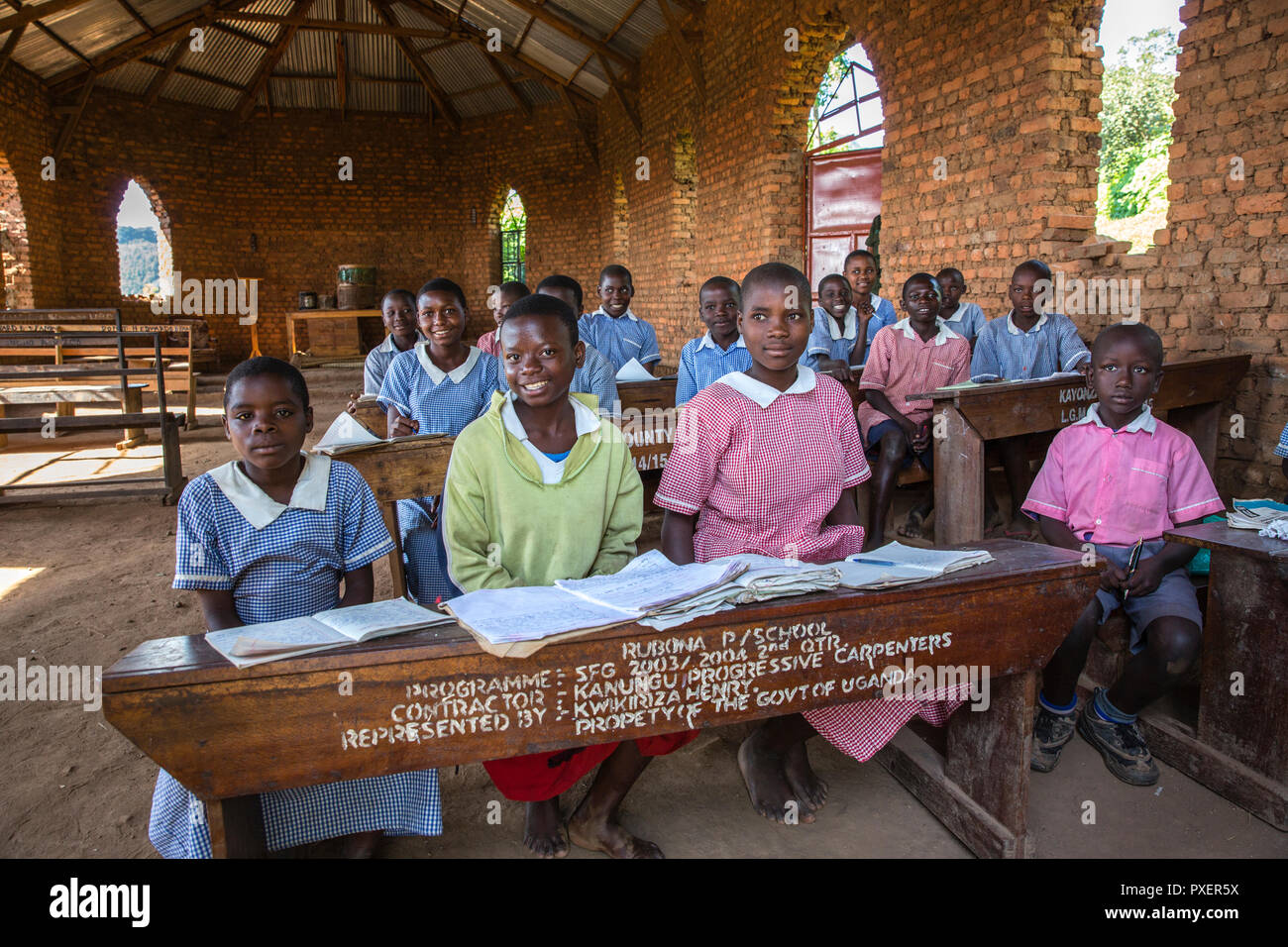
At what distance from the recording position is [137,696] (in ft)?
4.11

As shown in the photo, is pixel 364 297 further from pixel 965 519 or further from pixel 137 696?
pixel 137 696

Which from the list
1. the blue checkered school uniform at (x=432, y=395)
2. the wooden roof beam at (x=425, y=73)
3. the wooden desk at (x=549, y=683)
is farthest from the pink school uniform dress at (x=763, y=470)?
the wooden roof beam at (x=425, y=73)

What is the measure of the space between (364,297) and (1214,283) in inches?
497

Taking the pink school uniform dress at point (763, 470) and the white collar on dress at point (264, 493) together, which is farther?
the pink school uniform dress at point (763, 470)

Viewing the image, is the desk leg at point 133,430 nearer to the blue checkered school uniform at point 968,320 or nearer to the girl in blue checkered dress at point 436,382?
the girl in blue checkered dress at point 436,382

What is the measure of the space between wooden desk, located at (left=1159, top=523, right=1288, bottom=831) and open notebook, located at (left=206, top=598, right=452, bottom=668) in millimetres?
1985

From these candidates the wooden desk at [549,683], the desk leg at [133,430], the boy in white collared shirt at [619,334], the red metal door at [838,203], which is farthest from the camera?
the red metal door at [838,203]

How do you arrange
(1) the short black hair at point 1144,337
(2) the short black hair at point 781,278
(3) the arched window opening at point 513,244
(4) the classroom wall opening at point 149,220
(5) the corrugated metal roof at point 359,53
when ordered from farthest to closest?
(3) the arched window opening at point 513,244
(4) the classroom wall opening at point 149,220
(5) the corrugated metal roof at point 359,53
(1) the short black hair at point 1144,337
(2) the short black hair at point 781,278

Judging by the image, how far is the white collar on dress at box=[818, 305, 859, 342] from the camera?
4.81m

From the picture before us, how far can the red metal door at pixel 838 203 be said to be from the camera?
756 cm

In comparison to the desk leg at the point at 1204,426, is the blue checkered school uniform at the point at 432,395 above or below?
above

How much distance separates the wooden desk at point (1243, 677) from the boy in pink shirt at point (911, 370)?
1834mm

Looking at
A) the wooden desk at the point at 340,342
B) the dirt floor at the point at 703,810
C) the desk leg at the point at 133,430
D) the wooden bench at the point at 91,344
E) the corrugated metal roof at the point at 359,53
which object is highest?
the corrugated metal roof at the point at 359,53

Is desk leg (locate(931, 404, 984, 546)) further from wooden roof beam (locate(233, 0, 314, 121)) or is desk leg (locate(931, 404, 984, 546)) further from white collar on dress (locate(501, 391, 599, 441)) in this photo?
wooden roof beam (locate(233, 0, 314, 121))
